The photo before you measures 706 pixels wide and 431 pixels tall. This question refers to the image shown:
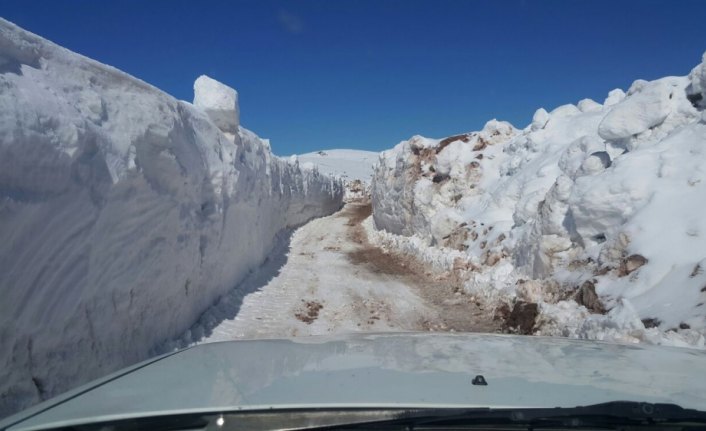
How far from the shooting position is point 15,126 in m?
4.05

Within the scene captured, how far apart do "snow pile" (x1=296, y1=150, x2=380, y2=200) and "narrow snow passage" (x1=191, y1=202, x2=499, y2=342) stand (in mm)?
18190

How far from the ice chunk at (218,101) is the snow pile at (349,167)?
19.7 m

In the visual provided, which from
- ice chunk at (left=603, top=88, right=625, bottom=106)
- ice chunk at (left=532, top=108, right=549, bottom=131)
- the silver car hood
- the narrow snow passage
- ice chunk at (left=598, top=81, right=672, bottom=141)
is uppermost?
ice chunk at (left=603, top=88, right=625, bottom=106)

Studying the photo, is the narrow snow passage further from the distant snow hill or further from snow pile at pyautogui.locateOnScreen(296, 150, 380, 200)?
the distant snow hill

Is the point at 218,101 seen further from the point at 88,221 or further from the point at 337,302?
the point at 88,221

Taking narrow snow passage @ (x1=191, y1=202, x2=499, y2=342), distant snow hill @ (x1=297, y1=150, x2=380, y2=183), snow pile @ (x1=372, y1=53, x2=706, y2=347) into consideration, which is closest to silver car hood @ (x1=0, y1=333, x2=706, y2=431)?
snow pile @ (x1=372, y1=53, x2=706, y2=347)

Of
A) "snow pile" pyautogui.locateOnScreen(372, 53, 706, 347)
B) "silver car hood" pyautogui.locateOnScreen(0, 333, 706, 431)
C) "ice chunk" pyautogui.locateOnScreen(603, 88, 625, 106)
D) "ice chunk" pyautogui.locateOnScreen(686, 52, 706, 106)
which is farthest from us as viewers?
"ice chunk" pyautogui.locateOnScreen(603, 88, 625, 106)

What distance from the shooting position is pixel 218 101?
1171 centimetres

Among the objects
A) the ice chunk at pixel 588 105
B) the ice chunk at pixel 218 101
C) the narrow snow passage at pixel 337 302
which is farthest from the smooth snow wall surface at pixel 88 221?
the ice chunk at pixel 588 105

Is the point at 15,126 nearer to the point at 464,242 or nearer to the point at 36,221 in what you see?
the point at 36,221

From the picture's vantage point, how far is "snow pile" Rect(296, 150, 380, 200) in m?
58.2

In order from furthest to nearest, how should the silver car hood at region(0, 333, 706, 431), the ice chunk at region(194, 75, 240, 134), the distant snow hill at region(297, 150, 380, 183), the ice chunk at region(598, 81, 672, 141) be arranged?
the distant snow hill at region(297, 150, 380, 183)
the ice chunk at region(194, 75, 240, 134)
the ice chunk at region(598, 81, 672, 141)
the silver car hood at region(0, 333, 706, 431)

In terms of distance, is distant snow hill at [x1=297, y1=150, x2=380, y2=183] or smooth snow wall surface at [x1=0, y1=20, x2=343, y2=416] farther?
distant snow hill at [x1=297, y1=150, x2=380, y2=183]

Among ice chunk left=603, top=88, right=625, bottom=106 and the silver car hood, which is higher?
ice chunk left=603, top=88, right=625, bottom=106
